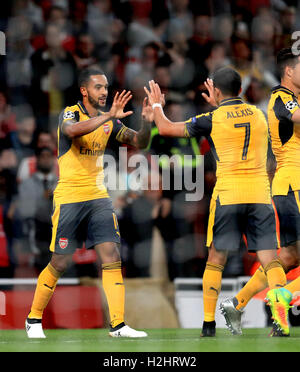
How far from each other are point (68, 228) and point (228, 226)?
38.5 inches

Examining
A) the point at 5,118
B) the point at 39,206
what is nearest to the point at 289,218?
the point at 39,206

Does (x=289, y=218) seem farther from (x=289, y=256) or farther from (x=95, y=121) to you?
(x=95, y=121)

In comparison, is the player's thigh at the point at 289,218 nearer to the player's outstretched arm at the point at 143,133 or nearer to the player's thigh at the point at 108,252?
the player's outstretched arm at the point at 143,133

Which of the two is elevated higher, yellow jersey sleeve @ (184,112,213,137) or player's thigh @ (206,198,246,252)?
yellow jersey sleeve @ (184,112,213,137)

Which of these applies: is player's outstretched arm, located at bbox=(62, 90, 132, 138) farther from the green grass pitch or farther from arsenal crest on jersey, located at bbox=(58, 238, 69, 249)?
the green grass pitch

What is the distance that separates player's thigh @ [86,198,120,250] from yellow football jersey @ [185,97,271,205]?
650mm

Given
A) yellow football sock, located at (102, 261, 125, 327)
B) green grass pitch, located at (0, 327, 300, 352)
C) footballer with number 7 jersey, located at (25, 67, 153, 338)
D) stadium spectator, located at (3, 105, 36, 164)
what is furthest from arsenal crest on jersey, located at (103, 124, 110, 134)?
stadium spectator, located at (3, 105, 36, 164)

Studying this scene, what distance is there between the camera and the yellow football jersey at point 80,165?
5148 mm

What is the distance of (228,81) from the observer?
4934 millimetres

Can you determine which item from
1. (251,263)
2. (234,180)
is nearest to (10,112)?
(251,263)

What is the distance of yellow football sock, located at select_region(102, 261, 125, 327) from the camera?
16.1ft

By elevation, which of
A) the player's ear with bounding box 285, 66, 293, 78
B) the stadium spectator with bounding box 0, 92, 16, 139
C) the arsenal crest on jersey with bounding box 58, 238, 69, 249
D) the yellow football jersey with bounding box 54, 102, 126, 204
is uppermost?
the stadium spectator with bounding box 0, 92, 16, 139

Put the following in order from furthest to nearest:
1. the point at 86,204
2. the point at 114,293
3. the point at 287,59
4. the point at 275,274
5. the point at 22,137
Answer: the point at 22,137 < the point at 287,59 < the point at 86,204 < the point at 114,293 < the point at 275,274

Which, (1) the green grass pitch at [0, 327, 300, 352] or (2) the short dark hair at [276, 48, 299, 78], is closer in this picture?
(1) the green grass pitch at [0, 327, 300, 352]
